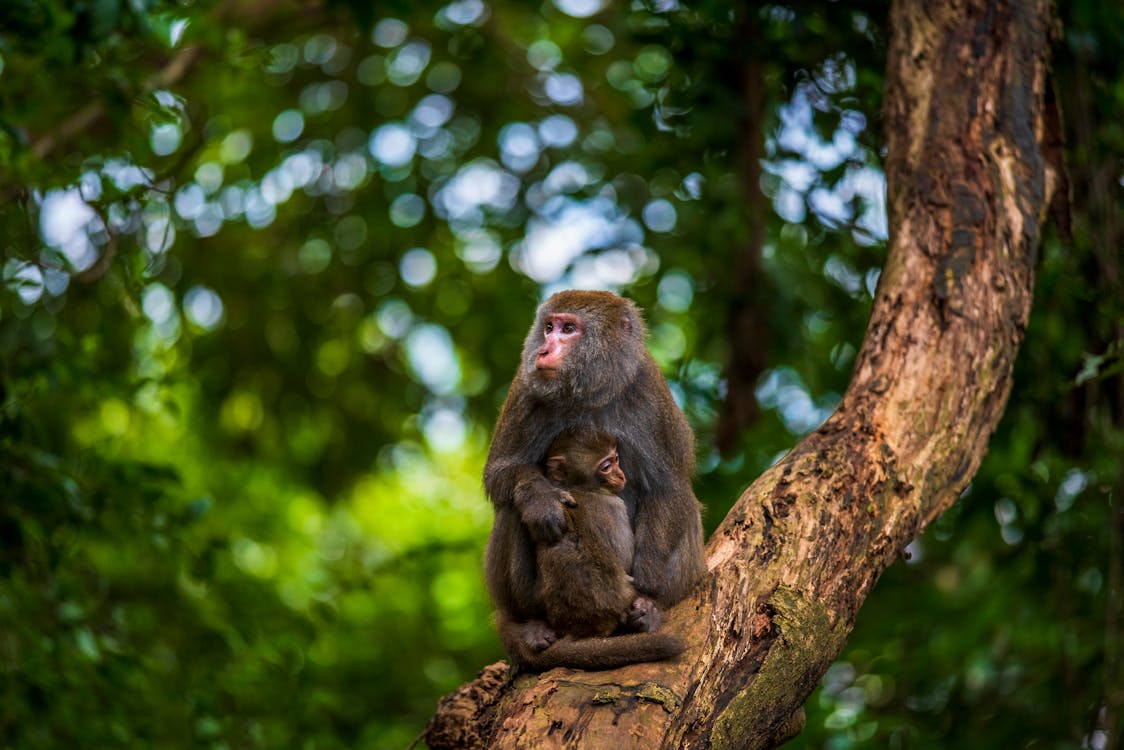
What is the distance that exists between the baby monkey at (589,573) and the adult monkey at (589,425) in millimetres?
122

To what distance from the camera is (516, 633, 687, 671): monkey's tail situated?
452cm

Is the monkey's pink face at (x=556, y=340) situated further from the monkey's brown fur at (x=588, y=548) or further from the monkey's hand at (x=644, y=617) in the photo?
the monkey's hand at (x=644, y=617)

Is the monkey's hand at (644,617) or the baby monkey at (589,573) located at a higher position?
the baby monkey at (589,573)

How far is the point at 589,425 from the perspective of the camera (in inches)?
226

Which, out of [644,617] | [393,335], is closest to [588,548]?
[644,617]

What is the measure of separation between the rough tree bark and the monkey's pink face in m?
1.09

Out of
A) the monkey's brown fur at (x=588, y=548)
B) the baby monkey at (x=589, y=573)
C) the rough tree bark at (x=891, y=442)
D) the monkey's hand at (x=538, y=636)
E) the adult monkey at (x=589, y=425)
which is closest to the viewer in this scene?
the rough tree bark at (x=891, y=442)

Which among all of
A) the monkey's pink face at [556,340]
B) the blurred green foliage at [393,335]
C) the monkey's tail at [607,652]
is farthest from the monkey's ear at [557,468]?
the blurred green foliage at [393,335]

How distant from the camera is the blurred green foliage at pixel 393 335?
6480mm

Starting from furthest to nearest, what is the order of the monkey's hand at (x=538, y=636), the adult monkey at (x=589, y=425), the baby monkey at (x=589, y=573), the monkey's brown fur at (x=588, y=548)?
the adult monkey at (x=589, y=425), the monkey's brown fur at (x=588, y=548), the monkey's hand at (x=538, y=636), the baby monkey at (x=589, y=573)

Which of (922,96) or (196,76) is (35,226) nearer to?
(196,76)

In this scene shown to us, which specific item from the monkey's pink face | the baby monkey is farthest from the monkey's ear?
the monkey's pink face

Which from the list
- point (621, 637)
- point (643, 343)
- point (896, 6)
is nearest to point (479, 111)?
point (896, 6)

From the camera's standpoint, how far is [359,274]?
39.0 feet
